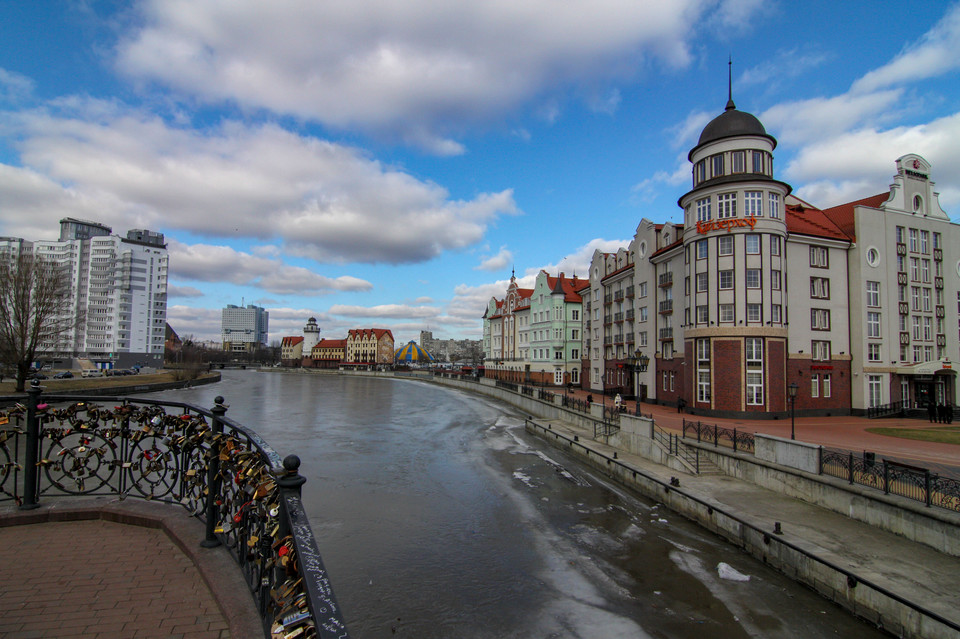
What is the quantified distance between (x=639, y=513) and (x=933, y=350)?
32.3 meters

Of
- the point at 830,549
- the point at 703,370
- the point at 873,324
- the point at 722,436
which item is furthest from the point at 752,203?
the point at 830,549

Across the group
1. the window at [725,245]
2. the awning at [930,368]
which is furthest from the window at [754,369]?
the awning at [930,368]

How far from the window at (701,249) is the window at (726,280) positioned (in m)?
1.58

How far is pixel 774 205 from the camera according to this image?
29.2m

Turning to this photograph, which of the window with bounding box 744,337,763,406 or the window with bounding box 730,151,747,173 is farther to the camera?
the window with bounding box 730,151,747,173

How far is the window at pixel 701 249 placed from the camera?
30219mm

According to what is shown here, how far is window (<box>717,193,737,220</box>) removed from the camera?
29250mm

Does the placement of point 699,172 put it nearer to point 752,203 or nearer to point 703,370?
point 752,203

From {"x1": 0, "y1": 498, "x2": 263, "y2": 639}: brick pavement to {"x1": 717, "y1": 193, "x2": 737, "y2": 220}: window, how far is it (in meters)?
31.2

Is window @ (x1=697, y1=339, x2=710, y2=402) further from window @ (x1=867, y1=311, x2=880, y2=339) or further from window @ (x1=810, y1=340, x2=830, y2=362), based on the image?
window @ (x1=867, y1=311, x2=880, y2=339)

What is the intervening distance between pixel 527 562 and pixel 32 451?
10435mm

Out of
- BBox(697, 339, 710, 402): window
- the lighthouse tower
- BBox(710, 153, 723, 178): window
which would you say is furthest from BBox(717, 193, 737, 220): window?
the lighthouse tower

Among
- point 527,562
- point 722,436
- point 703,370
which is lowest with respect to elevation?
point 527,562

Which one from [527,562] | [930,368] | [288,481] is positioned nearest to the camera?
[288,481]
